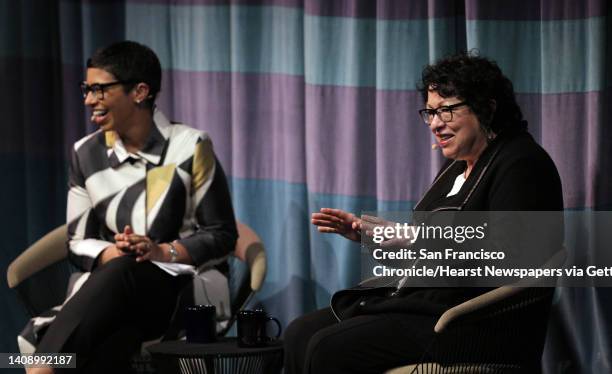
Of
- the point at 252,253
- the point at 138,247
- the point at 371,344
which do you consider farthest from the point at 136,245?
the point at 371,344

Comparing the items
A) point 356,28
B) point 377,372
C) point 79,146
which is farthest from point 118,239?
point 356,28

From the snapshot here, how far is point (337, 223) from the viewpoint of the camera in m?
2.84

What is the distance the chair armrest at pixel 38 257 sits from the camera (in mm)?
3377

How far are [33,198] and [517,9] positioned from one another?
209cm

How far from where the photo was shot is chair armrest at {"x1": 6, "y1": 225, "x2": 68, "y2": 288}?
11.1 feet

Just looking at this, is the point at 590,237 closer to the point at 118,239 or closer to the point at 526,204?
the point at 526,204

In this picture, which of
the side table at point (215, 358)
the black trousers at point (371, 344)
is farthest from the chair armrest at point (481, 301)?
the side table at point (215, 358)

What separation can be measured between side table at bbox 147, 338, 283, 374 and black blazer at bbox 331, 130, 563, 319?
29 cm

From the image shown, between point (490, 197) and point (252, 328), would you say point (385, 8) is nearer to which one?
point (490, 197)

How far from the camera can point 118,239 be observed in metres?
3.06

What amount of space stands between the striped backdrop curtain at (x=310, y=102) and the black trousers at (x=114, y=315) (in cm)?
87

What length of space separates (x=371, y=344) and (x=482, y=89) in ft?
2.53

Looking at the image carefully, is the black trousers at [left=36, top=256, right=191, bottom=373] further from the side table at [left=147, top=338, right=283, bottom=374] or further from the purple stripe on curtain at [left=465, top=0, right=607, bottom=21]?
the purple stripe on curtain at [left=465, top=0, right=607, bottom=21]

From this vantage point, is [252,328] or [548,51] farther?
[548,51]
